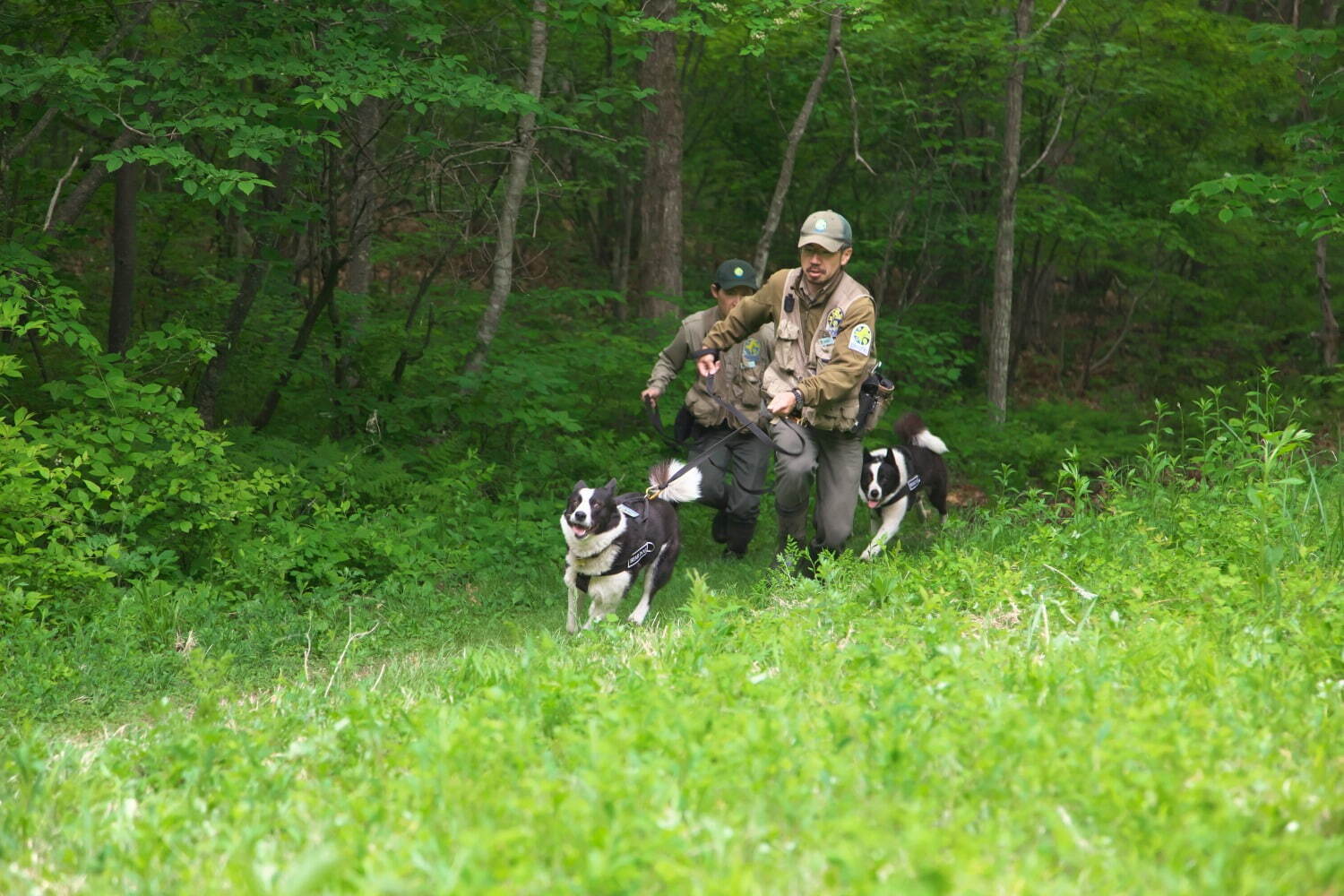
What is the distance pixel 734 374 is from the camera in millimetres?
9922

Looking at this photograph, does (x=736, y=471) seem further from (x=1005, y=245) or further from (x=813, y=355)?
(x=1005, y=245)

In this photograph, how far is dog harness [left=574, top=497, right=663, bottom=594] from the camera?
293 inches

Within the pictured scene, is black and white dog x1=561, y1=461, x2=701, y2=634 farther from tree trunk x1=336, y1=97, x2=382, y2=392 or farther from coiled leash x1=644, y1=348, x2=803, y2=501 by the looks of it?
tree trunk x1=336, y1=97, x2=382, y2=392

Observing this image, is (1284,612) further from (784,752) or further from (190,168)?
(190,168)

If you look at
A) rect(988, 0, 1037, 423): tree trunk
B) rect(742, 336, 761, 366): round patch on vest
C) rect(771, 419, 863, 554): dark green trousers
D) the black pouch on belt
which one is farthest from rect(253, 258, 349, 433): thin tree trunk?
rect(988, 0, 1037, 423): tree trunk

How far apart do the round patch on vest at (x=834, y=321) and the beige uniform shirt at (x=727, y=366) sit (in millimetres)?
2005

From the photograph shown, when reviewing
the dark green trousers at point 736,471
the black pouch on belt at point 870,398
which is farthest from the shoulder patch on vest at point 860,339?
the dark green trousers at point 736,471

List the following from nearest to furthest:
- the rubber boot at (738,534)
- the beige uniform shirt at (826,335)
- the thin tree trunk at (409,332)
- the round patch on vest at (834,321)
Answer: the beige uniform shirt at (826,335)
the round patch on vest at (834,321)
the rubber boot at (738,534)
the thin tree trunk at (409,332)

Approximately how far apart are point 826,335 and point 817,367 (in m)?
0.21

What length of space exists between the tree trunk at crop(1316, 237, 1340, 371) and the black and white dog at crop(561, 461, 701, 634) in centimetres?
1353

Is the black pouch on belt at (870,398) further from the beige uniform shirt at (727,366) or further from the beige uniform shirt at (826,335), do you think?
the beige uniform shirt at (727,366)

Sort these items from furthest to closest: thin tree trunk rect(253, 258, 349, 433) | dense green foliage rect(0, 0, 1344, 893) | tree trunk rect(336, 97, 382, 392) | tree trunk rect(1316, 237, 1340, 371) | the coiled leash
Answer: tree trunk rect(1316, 237, 1340, 371) < thin tree trunk rect(253, 258, 349, 433) < tree trunk rect(336, 97, 382, 392) < the coiled leash < dense green foliage rect(0, 0, 1344, 893)

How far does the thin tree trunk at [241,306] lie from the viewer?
10.7 metres

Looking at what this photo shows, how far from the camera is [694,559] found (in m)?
10.4
